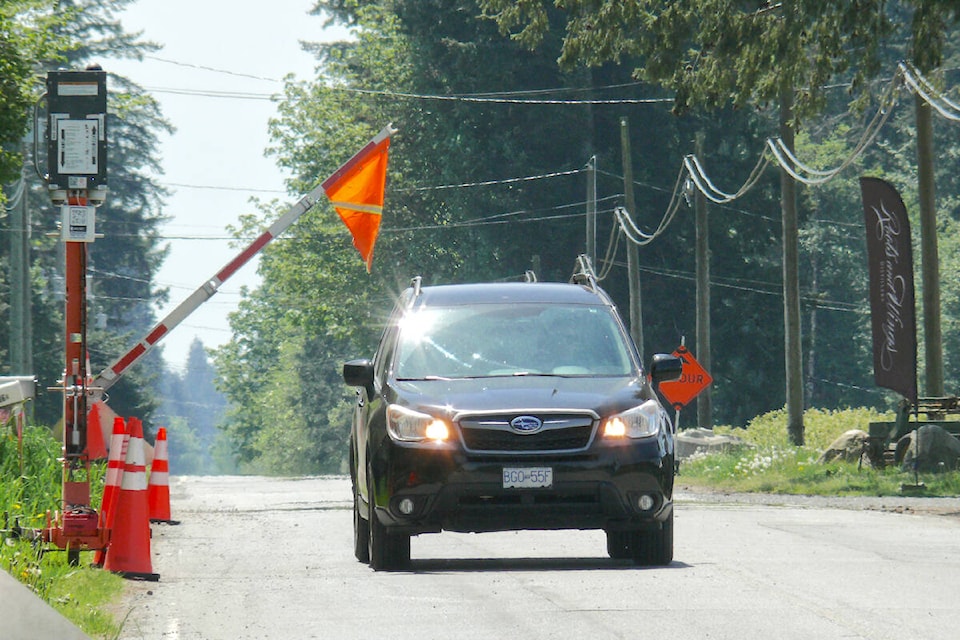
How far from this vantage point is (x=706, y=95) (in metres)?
23.2

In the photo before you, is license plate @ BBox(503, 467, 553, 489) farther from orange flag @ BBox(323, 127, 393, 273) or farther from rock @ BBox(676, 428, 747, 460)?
rock @ BBox(676, 428, 747, 460)

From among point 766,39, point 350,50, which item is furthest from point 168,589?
point 350,50

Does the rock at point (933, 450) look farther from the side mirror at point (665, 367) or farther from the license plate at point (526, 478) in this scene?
the license plate at point (526, 478)

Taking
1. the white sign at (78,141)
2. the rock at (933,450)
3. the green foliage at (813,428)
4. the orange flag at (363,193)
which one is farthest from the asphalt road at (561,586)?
the green foliage at (813,428)

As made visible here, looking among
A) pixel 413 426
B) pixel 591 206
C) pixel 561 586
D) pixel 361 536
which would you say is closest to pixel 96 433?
pixel 361 536

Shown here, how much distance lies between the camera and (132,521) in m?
12.5

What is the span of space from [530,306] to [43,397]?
44116 mm

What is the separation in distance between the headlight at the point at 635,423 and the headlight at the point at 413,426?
3.46ft

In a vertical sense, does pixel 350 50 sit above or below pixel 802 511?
above

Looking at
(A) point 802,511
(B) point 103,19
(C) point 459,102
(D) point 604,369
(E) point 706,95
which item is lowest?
(A) point 802,511

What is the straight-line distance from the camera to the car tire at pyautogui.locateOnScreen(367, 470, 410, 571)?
1251 centimetres

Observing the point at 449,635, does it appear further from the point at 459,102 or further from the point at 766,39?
the point at 459,102

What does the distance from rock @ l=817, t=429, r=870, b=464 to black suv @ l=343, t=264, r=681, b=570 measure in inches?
782

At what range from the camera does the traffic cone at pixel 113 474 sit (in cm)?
1279
